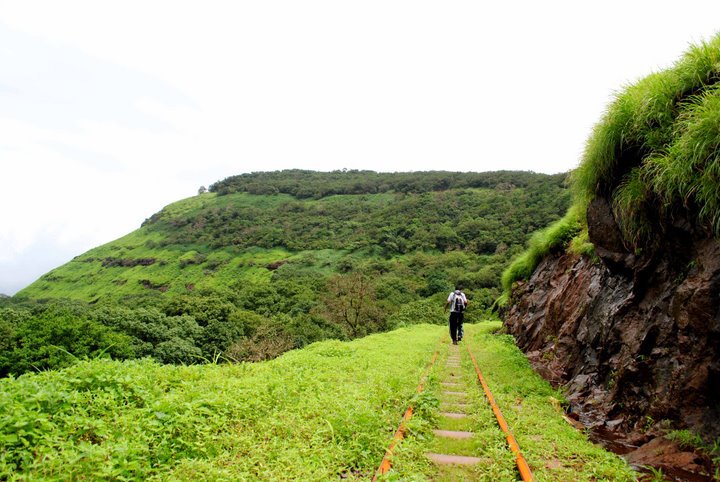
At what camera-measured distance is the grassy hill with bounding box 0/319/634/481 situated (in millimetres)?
3906

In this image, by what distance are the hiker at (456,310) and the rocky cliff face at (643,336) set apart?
5056 millimetres

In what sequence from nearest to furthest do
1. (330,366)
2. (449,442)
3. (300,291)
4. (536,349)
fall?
(449,442) → (330,366) → (536,349) → (300,291)

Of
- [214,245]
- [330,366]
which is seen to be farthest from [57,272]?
[330,366]

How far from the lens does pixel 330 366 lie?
10.7 metres

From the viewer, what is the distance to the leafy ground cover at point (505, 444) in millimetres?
4719

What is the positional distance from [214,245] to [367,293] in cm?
6901

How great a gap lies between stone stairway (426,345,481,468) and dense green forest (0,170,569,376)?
469 centimetres

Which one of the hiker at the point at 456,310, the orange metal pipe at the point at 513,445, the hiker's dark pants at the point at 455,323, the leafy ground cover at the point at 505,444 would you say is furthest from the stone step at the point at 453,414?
the hiker's dark pants at the point at 455,323

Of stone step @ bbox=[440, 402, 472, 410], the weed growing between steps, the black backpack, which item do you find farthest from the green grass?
the weed growing between steps

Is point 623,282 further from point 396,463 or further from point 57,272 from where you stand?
point 57,272

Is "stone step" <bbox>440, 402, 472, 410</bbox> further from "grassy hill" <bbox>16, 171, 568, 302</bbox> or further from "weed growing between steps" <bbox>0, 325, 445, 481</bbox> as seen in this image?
"grassy hill" <bbox>16, 171, 568, 302</bbox>

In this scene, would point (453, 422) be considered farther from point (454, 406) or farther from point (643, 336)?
point (643, 336)

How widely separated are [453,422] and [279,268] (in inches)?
2755

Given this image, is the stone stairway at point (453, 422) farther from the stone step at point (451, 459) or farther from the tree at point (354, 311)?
the tree at point (354, 311)
